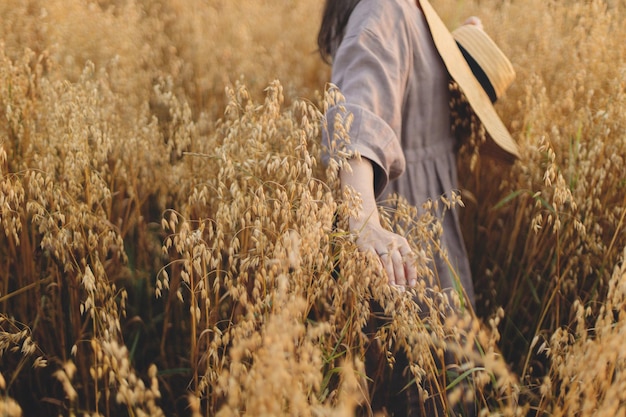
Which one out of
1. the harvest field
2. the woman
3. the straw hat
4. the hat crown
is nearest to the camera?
the harvest field

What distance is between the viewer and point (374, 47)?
1.34 meters

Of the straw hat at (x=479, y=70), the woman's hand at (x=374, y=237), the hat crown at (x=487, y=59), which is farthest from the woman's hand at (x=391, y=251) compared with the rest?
the hat crown at (x=487, y=59)

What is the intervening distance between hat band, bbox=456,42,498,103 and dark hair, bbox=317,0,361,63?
1.20ft

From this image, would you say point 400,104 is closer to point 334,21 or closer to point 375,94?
point 375,94

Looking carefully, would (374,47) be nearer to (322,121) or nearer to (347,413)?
(322,121)

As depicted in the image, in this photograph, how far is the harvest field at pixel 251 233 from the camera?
103cm

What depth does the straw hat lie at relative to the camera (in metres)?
Answer: 1.51

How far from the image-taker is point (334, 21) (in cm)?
159

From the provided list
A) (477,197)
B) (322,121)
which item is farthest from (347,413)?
(477,197)

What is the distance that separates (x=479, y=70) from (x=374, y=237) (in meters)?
0.76

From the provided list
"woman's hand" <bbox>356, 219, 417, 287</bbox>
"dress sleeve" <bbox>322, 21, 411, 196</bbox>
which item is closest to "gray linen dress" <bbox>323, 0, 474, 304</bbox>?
"dress sleeve" <bbox>322, 21, 411, 196</bbox>

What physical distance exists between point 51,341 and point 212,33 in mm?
1669

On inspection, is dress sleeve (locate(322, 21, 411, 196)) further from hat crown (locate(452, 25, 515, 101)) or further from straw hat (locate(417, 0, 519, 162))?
hat crown (locate(452, 25, 515, 101))

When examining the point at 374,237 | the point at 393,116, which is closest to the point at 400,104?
the point at 393,116
